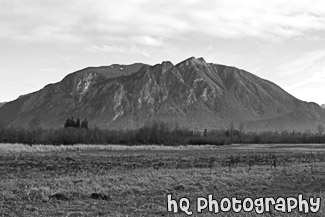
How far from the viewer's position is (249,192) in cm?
1850

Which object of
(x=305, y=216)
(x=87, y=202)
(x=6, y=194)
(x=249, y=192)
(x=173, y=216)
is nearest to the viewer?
(x=305, y=216)

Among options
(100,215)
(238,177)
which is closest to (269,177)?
(238,177)

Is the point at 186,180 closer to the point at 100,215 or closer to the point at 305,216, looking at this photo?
the point at 100,215

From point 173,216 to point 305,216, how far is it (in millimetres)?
3901

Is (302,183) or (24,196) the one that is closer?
(24,196)

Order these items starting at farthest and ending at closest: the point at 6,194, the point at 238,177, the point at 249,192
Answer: the point at 238,177 → the point at 249,192 → the point at 6,194

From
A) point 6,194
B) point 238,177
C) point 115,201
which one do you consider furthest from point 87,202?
point 238,177

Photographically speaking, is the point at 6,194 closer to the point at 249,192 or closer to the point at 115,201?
the point at 115,201

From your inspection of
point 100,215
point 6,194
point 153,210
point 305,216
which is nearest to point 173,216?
point 153,210

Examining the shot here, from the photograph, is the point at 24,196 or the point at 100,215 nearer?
the point at 100,215

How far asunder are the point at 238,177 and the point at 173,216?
11.6 metres

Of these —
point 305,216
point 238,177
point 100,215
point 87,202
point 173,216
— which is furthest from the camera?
point 238,177

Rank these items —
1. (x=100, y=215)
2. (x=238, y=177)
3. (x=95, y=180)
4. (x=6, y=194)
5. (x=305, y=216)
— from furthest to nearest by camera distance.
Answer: (x=238, y=177) < (x=95, y=180) < (x=6, y=194) < (x=100, y=215) < (x=305, y=216)

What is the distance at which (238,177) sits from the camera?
2347cm
